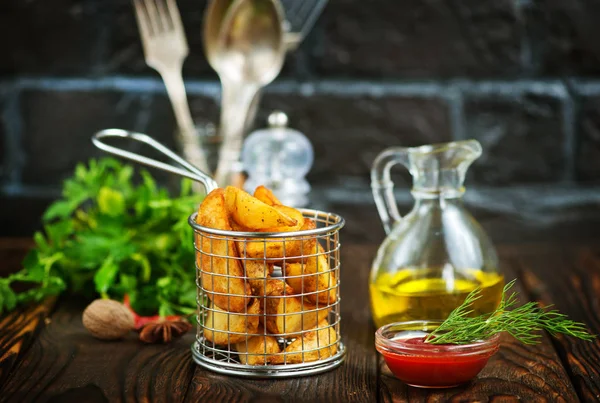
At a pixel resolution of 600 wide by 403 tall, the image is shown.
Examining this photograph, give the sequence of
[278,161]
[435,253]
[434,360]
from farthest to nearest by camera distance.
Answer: [278,161]
[435,253]
[434,360]

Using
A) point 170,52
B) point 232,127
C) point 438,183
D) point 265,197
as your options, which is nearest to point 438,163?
point 438,183

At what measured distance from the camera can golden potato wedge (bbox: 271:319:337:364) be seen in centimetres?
89

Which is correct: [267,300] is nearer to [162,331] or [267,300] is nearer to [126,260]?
[162,331]

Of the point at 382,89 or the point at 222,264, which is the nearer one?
the point at 222,264

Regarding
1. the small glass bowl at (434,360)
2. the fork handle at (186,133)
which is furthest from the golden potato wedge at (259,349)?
A: the fork handle at (186,133)

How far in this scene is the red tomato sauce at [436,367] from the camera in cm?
83

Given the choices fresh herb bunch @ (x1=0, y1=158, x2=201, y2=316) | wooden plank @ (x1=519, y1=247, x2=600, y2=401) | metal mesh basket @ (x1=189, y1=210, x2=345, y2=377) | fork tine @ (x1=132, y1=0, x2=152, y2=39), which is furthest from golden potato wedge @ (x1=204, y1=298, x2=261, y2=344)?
fork tine @ (x1=132, y1=0, x2=152, y2=39)

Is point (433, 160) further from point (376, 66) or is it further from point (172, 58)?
point (376, 66)

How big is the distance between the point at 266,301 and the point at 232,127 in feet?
1.75

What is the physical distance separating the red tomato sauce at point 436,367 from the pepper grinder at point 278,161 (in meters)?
0.48

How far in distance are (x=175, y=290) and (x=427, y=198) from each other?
0.35 meters

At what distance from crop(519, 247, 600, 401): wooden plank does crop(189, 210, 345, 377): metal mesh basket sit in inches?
10.0

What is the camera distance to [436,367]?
0.83 m

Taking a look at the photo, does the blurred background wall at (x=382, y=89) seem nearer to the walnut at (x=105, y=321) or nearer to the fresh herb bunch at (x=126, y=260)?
the fresh herb bunch at (x=126, y=260)
